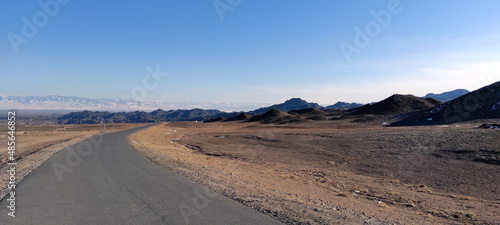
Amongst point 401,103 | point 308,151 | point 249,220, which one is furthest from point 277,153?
point 401,103

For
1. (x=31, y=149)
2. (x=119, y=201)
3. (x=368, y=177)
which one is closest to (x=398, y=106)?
(x=368, y=177)

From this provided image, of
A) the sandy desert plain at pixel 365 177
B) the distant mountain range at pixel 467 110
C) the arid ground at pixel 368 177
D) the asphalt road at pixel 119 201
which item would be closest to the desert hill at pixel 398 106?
the distant mountain range at pixel 467 110

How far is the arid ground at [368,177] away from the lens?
8269 mm

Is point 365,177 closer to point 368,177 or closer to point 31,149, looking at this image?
point 368,177

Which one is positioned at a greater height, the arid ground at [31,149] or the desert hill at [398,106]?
the desert hill at [398,106]

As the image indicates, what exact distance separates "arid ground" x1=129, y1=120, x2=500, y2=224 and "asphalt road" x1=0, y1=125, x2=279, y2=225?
2.96 feet

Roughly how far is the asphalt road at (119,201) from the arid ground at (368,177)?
0.90 metres

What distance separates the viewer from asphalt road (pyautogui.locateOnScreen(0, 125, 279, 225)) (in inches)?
251

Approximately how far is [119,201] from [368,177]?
13750mm

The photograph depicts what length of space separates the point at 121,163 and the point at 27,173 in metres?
3.83

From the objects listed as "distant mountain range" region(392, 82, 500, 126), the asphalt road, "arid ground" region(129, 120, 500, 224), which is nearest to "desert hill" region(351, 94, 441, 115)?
"distant mountain range" region(392, 82, 500, 126)

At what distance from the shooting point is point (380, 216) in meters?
7.95

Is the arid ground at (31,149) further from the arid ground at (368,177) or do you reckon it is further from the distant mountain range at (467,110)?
the distant mountain range at (467,110)

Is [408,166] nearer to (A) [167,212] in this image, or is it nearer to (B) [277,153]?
(B) [277,153]
